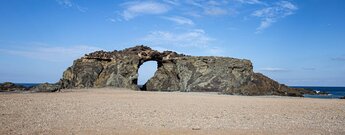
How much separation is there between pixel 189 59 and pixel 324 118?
31609mm

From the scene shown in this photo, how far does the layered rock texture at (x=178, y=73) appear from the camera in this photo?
40125 mm

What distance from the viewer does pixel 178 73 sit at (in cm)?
4441

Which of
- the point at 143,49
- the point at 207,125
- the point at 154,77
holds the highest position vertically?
the point at 143,49

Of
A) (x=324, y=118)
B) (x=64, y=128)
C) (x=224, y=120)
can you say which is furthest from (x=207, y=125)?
(x=324, y=118)

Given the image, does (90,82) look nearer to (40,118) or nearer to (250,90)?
(250,90)

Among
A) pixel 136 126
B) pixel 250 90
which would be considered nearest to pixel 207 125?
pixel 136 126

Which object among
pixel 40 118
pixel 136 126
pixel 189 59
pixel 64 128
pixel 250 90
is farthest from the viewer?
pixel 189 59

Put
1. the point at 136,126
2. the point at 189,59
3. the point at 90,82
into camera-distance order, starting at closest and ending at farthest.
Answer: the point at 136,126 < the point at 90,82 < the point at 189,59

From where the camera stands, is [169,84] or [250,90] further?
[169,84]

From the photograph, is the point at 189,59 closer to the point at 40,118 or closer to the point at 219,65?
the point at 219,65

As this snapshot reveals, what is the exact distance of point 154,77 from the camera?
1818 inches

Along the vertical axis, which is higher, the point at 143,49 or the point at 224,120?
the point at 143,49

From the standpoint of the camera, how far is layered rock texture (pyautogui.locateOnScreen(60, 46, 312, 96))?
40.1 metres

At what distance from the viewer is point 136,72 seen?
1654 inches
